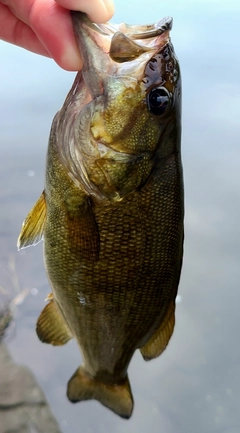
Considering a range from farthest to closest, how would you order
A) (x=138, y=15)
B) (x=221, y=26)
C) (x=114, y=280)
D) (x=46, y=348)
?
(x=221, y=26)
(x=138, y=15)
(x=46, y=348)
(x=114, y=280)

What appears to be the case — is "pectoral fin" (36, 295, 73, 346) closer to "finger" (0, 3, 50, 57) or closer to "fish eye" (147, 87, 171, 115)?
"fish eye" (147, 87, 171, 115)

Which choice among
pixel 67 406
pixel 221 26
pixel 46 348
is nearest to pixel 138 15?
pixel 221 26

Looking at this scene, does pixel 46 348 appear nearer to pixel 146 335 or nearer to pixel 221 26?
pixel 146 335

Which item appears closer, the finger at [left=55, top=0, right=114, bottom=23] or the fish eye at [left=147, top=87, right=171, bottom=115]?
the finger at [left=55, top=0, right=114, bottom=23]

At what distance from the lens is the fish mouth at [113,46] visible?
994mm

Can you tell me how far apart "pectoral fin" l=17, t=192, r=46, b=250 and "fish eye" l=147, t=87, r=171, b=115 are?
0.39m

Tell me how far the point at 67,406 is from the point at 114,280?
2.02m

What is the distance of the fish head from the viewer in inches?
39.8

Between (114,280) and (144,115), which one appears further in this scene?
(114,280)

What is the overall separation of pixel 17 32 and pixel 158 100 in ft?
2.13

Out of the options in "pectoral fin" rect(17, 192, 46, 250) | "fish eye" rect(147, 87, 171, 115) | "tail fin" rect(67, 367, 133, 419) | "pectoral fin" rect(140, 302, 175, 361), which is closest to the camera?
"fish eye" rect(147, 87, 171, 115)

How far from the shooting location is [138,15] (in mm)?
5531

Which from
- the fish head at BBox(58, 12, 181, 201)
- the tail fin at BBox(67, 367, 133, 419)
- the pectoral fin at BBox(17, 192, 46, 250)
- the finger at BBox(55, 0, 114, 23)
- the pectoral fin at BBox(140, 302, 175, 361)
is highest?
the finger at BBox(55, 0, 114, 23)

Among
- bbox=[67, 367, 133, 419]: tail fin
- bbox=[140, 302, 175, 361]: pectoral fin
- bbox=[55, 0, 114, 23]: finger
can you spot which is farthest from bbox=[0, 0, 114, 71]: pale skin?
bbox=[67, 367, 133, 419]: tail fin
